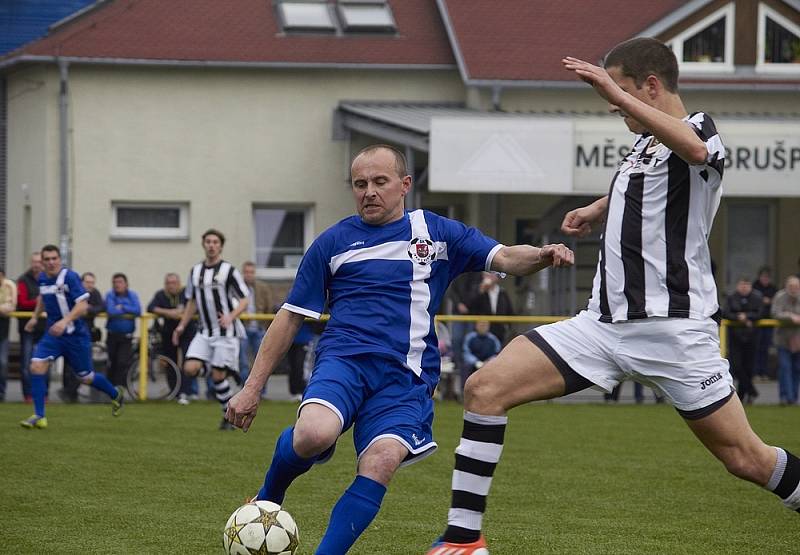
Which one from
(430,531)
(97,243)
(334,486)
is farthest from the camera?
(97,243)

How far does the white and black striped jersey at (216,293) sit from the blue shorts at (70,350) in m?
1.36

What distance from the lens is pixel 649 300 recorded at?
5.93 meters

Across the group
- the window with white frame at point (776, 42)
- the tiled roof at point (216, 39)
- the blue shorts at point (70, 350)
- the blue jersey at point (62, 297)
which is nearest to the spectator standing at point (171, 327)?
the blue shorts at point (70, 350)

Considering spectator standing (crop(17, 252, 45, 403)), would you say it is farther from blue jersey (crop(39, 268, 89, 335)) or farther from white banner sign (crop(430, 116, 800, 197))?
white banner sign (crop(430, 116, 800, 197))

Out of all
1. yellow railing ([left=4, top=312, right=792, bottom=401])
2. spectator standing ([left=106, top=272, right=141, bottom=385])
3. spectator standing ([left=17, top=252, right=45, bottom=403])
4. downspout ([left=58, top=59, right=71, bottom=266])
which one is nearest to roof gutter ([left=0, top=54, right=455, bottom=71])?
downspout ([left=58, top=59, right=71, bottom=266])

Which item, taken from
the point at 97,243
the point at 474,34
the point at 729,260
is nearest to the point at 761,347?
the point at 729,260

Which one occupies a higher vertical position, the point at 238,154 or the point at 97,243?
the point at 238,154

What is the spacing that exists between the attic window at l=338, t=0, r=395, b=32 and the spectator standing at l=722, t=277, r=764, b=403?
32.3 feet

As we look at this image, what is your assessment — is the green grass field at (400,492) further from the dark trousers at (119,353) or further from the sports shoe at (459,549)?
the dark trousers at (119,353)

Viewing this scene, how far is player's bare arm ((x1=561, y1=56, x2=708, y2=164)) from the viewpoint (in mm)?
5488

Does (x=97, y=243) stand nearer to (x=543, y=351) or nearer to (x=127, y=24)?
(x=127, y=24)

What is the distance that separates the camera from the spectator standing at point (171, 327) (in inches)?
741

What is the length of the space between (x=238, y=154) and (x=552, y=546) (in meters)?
19.1

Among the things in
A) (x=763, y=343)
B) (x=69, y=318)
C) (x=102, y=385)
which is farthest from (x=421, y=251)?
(x=763, y=343)
